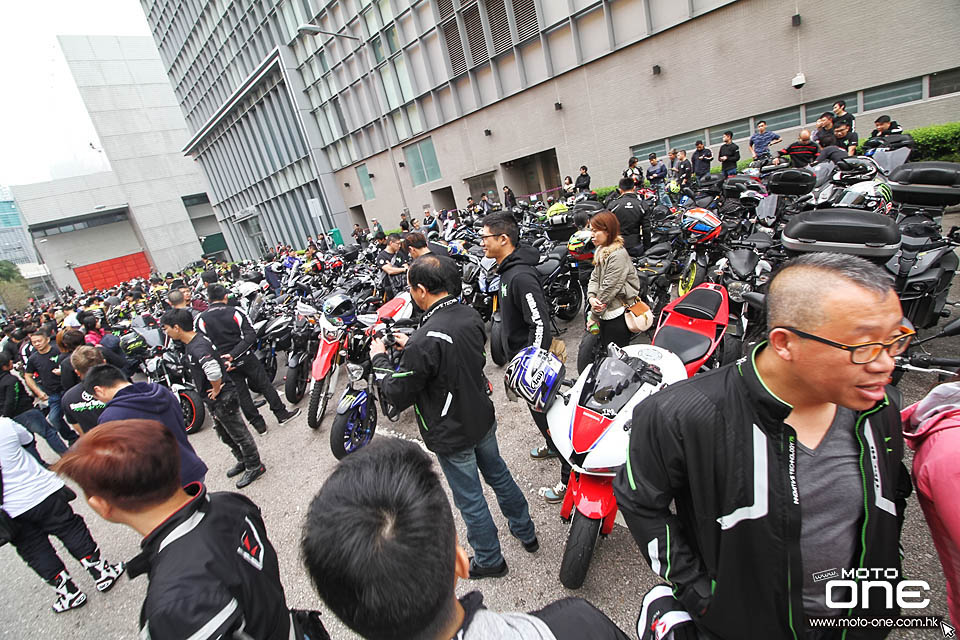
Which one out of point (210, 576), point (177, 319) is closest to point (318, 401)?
point (177, 319)

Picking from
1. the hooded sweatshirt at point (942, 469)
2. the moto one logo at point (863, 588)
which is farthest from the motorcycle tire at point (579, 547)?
the hooded sweatshirt at point (942, 469)

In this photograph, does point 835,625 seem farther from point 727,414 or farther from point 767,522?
point 727,414

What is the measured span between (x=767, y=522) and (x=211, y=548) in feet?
5.76

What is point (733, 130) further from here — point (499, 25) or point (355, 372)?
point (355, 372)

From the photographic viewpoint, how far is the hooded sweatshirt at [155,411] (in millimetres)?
2498

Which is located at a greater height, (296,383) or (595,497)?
(595,497)

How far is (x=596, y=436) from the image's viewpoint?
2.18 m

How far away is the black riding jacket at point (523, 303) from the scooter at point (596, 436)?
741 millimetres

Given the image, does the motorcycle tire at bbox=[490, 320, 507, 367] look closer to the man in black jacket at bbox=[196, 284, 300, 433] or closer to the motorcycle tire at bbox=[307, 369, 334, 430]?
the motorcycle tire at bbox=[307, 369, 334, 430]

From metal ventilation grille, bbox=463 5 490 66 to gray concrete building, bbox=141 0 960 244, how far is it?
0.06m

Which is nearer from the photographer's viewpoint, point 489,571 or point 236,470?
point 489,571

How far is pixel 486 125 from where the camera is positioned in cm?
1777

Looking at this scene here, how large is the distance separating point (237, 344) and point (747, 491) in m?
5.09

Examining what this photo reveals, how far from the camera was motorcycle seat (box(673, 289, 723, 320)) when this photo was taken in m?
3.18
